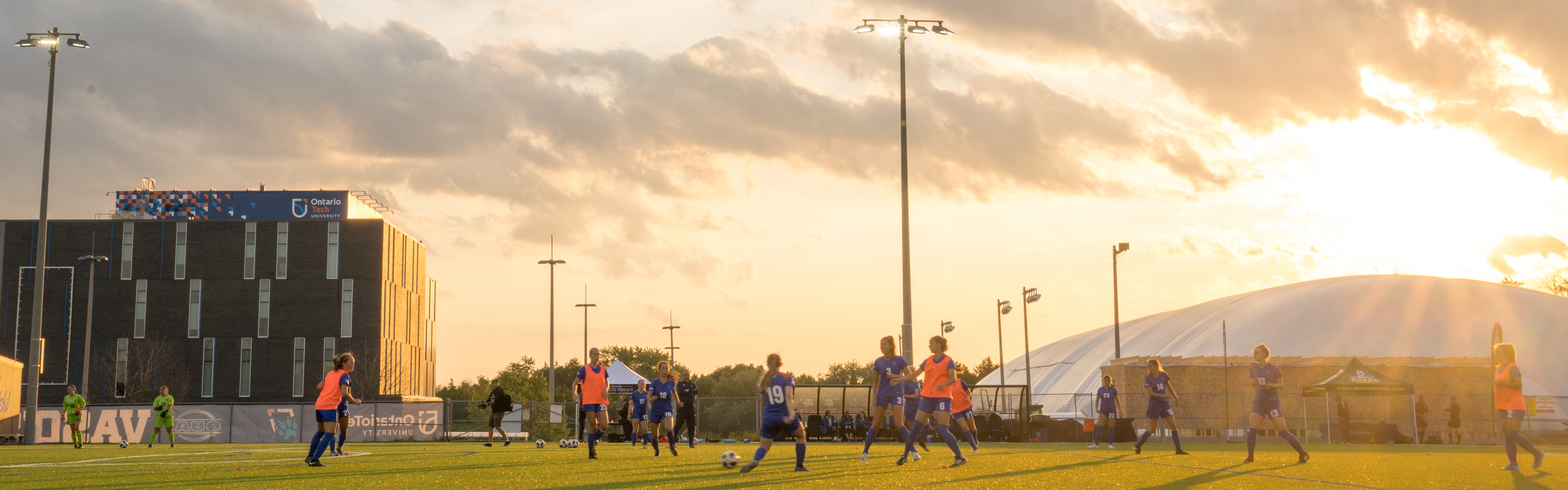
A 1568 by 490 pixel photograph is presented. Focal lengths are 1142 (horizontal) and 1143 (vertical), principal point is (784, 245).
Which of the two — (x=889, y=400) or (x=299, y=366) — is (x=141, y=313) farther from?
(x=889, y=400)

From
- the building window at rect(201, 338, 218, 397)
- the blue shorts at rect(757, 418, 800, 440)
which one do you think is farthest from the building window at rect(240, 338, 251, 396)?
the blue shorts at rect(757, 418, 800, 440)

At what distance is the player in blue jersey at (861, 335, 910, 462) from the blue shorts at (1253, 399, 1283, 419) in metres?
4.90

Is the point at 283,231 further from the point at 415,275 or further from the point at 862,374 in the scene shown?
the point at 862,374

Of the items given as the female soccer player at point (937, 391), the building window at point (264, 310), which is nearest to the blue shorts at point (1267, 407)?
the female soccer player at point (937, 391)

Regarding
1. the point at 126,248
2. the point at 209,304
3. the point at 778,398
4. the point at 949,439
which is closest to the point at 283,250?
the point at 209,304

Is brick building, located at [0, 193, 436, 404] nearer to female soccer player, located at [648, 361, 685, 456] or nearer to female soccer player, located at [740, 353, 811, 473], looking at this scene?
female soccer player, located at [648, 361, 685, 456]

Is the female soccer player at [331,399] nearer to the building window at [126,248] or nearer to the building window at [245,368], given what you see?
the building window at [245,368]

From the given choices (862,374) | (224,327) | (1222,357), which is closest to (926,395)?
(1222,357)

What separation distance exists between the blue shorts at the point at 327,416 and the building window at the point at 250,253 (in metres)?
67.1

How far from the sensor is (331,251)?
3036 inches

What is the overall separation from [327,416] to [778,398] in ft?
21.8

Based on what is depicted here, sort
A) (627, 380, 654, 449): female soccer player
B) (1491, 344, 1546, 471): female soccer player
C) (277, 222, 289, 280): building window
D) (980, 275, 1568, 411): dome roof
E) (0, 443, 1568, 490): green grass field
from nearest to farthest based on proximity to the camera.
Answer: (0, 443, 1568, 490): green grass field → (1491, 344, 1546, 471): female soccer player → (627, 380, 654, 449): female soccer player → (980, 275, 1568, 411): dome roof → (277, 222, 289, 280): building window

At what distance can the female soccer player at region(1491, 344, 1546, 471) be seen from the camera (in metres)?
14.4

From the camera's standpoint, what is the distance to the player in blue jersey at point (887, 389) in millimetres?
15328
